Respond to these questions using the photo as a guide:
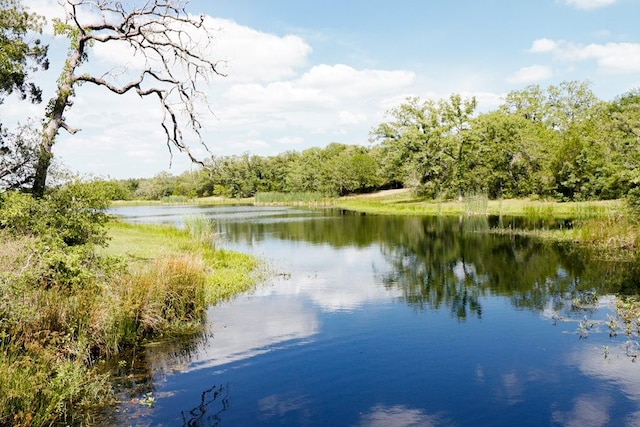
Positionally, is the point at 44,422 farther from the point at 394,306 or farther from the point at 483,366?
the point at 394,306

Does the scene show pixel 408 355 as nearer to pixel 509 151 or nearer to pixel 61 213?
pixel 61 213

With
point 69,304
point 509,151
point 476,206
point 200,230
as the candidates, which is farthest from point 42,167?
point 509,151

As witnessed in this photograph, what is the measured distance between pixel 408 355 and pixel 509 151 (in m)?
62.4

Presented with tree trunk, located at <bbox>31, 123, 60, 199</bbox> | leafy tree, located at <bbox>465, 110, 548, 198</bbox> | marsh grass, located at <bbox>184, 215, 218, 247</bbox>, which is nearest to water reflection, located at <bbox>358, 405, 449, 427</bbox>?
tree trunk, located at <bbox>31, 123, 60, 199</bbox>

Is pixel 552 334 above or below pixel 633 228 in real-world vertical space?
below

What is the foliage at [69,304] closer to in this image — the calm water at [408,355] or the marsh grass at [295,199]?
the calm water at [408,355]

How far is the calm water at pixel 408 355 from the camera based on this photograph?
9.42m

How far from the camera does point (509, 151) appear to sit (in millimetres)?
68750

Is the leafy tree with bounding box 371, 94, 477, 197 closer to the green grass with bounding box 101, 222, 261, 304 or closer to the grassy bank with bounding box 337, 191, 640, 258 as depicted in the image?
the grassy bank with bounding box 337, 191, 640, 258

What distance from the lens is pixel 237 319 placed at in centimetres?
1577

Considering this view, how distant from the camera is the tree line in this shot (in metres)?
53.6

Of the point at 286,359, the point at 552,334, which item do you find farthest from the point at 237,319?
the point at 552,334

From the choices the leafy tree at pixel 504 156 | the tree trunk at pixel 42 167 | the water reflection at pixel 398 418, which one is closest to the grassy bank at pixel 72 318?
the tree trunk at pixel 42 167

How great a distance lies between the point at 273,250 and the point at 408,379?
71.2 ft
